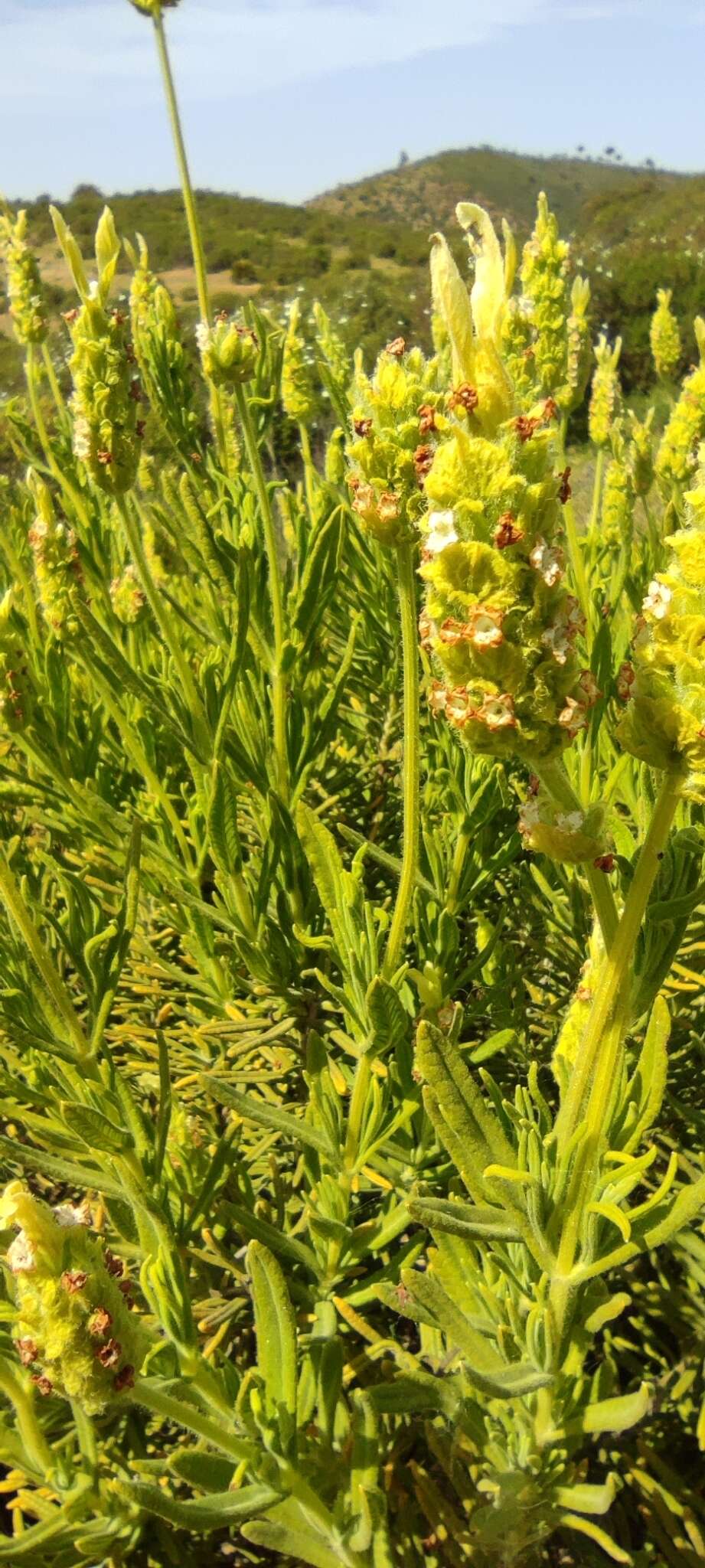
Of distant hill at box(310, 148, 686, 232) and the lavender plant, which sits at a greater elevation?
distant hill at box(310, 148, 686, 232)

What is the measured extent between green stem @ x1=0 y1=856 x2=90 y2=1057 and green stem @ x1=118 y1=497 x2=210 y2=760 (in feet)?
1.97

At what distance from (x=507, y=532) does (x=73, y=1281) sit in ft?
2.82

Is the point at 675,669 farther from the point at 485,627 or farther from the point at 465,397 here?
the point at 465,397

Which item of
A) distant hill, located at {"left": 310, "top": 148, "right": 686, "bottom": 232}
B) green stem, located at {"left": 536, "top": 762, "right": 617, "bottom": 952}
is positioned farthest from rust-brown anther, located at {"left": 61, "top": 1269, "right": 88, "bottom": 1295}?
distant hill, located at {"left": 310, "top": 148, "right": 686, "bottom": 232}

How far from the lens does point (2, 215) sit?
3045mm

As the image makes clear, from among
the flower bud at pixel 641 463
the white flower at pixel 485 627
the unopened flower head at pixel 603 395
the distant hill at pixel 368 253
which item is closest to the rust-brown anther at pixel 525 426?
the white flower at pixel 485 627

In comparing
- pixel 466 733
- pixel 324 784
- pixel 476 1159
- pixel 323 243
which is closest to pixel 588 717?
pixel 324 784

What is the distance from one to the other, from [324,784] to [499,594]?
160 cm

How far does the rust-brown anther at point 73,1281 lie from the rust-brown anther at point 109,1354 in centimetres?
7

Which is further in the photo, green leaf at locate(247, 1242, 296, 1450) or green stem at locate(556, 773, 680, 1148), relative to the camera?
green leaf at locate(247, 1242, 296, 1450)

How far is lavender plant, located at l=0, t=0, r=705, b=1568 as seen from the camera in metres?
0.88

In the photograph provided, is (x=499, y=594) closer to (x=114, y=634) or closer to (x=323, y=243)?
(x=114, y=634)

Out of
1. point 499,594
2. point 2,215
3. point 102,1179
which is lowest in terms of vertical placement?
point 102,1179

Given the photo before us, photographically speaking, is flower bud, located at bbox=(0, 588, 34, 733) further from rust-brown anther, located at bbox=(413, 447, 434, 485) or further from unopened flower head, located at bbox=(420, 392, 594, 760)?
unopened flower head, located at bbox=(420, 392, 594, 760)
